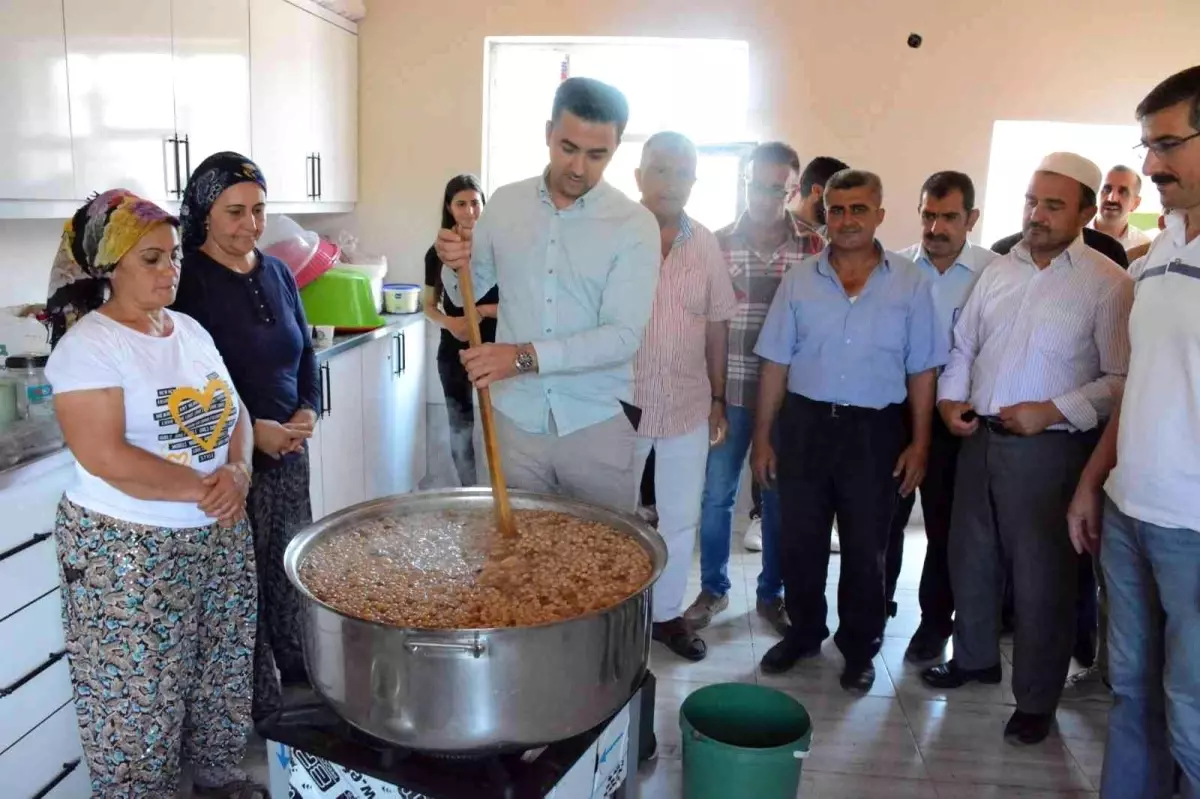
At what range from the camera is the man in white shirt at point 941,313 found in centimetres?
267

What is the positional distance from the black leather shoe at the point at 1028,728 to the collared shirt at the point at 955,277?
3.67ft

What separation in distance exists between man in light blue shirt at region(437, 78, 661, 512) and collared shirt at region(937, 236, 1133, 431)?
1.00 metres

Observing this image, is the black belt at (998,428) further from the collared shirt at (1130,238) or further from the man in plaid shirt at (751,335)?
the collared shirt at (1130,238)

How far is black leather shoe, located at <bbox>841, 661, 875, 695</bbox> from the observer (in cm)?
259

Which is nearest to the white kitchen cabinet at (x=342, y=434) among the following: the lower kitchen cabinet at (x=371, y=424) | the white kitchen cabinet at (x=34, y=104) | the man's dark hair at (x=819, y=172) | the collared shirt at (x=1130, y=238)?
the lower kitchen cabinet at (x=371, y=424)

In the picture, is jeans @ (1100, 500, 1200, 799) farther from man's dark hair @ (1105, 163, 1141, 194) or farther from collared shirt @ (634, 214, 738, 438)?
man's dark hair @ (1105, 163, 1141, 194)

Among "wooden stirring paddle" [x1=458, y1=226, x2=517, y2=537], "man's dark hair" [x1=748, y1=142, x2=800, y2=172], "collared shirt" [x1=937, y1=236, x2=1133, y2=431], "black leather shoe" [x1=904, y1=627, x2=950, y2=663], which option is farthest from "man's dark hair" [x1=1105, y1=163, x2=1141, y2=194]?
"wooden stirring paddle" [x1=458, y1=226, x2=517, y2=537]

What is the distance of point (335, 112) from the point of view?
4.01m

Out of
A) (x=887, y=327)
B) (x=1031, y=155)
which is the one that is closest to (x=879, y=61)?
(x=1031, y=155)

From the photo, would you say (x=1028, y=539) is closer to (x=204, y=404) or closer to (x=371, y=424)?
(x=204, y=404)

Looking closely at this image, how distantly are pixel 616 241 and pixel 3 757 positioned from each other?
1.56m

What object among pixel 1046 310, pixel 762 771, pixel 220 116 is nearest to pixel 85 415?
pixel 762 771

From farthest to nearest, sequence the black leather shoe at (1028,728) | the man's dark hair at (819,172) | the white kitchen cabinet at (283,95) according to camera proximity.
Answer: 1. the man's dark hair at (819,172)
2. the white kitchen cabinet at (283,95)
3. the black leather shoe at (1028,728)

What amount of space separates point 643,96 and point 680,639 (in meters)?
2.66
